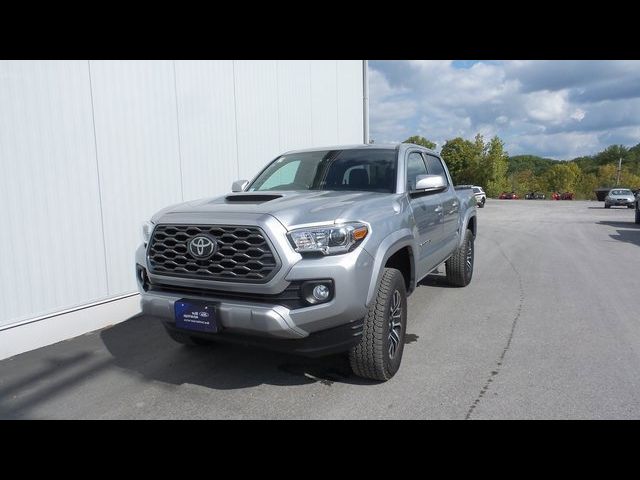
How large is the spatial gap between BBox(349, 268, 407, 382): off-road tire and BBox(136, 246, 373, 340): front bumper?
0.24 metres

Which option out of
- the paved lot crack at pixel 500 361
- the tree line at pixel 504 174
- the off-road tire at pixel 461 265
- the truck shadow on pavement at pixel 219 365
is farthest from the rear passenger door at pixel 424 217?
the tree line at pixel 504 174

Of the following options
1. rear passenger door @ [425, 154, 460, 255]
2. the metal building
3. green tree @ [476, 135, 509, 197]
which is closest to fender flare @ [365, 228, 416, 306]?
rear passenger door @ [425, 154, 460, 255]

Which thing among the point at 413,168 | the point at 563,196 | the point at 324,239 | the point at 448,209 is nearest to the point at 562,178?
the point at 563,196

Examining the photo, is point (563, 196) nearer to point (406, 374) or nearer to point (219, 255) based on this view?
point (406, 374)

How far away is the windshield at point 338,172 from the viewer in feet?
13.5

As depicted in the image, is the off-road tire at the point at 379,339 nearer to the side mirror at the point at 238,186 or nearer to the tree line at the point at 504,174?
the side mirror at the point at 238,186

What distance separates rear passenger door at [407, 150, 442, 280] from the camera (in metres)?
4.14

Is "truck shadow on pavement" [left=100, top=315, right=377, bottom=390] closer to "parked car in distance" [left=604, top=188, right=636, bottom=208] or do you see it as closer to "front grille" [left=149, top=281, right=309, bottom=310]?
"front grille" [left=149, top=281, right=309, bottom=310]

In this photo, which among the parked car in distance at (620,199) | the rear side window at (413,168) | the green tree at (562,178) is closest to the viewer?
the rear side window at (413,168)

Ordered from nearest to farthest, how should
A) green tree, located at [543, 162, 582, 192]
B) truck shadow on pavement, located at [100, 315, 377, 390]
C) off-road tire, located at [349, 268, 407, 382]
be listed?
1. off-road tire, located at [349, 268, 407, 382]
2. truck shadow on pavement, located at [100, 315, 377, 390]
3. green tree, located at [543, 162, 582, 192]

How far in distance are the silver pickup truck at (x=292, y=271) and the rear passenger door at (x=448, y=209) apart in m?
1.31

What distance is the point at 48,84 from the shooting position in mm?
4484

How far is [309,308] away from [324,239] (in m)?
0.46
